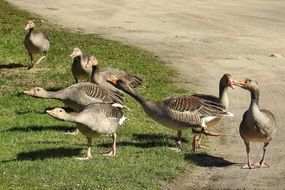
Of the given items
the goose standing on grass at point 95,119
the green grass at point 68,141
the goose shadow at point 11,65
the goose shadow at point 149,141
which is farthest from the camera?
the goose shadow at point 11,65

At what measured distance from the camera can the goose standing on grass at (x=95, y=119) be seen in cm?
1148

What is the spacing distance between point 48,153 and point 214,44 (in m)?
13.6

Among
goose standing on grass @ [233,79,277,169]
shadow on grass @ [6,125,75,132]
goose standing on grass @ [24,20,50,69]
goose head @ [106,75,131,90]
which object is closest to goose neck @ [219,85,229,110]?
goose standing on grass @ [233,79,277,169]

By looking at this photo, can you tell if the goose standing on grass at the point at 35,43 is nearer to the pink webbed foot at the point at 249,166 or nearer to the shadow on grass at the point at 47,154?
the shadow on grass at the point at 47,154

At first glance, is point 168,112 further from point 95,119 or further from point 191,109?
point 95,119

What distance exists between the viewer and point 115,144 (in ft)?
41.1

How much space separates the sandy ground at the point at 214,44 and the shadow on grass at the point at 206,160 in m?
0.02

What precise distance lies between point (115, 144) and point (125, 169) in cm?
105

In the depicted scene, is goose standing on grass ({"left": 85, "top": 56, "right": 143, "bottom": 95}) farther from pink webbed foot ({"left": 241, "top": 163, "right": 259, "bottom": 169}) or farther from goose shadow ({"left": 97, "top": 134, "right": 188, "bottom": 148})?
pink webbed foot ({"left": 241, "top": 163, "right": 259, "bottom": 169})

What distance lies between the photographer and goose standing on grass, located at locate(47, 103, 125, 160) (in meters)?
11.5

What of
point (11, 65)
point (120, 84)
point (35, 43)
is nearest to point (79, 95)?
point (120, 84)

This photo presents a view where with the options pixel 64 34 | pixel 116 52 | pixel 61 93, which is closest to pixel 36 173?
pixel 61 93

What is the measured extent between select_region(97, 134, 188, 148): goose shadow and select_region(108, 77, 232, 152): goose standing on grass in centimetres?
58

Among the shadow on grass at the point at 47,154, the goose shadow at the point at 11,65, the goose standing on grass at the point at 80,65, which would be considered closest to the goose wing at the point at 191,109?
the shadow on grass at the point at 47,154
